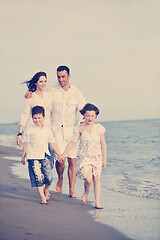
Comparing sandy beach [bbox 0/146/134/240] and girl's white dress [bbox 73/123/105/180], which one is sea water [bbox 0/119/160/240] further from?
girl's white dress [bbox 73/123/105/180]

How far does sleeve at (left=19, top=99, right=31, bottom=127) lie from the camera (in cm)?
538

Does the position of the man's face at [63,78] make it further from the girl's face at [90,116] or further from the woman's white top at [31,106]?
the girl's face at [90,116]

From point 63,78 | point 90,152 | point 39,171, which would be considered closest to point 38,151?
point 39,171

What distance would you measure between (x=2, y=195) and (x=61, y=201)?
0.85 meters

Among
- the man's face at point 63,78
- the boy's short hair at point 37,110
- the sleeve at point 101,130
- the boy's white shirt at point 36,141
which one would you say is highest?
the man's face at point 63,78

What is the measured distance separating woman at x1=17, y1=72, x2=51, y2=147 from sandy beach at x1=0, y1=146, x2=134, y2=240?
95 centimetres

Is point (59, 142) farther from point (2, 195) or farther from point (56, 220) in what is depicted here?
point (56, 220)

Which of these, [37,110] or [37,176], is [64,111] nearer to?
[37,110]

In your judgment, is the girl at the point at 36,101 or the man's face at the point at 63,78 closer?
the girl at the point at 36,101

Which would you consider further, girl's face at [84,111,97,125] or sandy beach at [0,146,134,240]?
girl's face at [84,111,97,125]

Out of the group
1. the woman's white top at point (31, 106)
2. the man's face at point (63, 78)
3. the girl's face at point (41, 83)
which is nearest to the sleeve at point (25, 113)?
the woman's white top at point (31, 106)

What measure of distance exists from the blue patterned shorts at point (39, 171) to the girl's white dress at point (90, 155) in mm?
415

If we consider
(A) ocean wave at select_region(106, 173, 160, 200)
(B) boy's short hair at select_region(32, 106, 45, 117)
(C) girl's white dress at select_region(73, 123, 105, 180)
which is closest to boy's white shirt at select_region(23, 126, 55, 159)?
(B) boy's short hair at select_region(32, 106, 45, 117)

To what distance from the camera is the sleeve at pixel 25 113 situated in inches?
212
